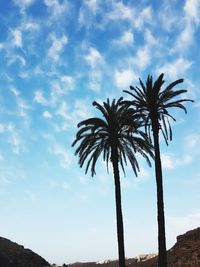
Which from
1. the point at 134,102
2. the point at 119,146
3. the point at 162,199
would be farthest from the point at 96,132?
the point at 162,199

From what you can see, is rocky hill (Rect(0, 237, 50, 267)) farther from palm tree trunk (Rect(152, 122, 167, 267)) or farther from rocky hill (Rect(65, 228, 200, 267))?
palm tree trunk (Rect(152, 122, 167, 267))

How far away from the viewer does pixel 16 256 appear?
2574 inches

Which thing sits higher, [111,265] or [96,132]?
[96,132]

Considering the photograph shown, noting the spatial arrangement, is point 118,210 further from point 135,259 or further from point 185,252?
point 135,259

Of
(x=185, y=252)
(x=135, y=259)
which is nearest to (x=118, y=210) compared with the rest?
(x=185, y=252)

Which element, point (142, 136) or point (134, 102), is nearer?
point (134, 102)

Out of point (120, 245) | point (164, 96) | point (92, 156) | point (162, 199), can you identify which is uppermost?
point (164, 96)

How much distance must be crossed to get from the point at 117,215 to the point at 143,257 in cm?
1974

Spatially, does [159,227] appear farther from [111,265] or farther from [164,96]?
[111,265]

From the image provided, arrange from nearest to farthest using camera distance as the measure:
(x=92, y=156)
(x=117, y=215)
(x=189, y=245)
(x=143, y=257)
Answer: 1. (x=117, y=215)
2. (x=92, y=156)
3. (x=189, y=245)
4. (x=143, y=257)

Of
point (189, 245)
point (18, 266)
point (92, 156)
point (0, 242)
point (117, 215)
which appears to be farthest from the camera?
point (0, 242)

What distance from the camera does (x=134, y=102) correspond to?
110 ft

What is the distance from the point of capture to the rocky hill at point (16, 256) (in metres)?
63.6

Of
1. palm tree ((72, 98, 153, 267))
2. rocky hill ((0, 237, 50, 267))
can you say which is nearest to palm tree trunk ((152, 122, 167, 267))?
palm tree ((72, 98, 153, 267))
